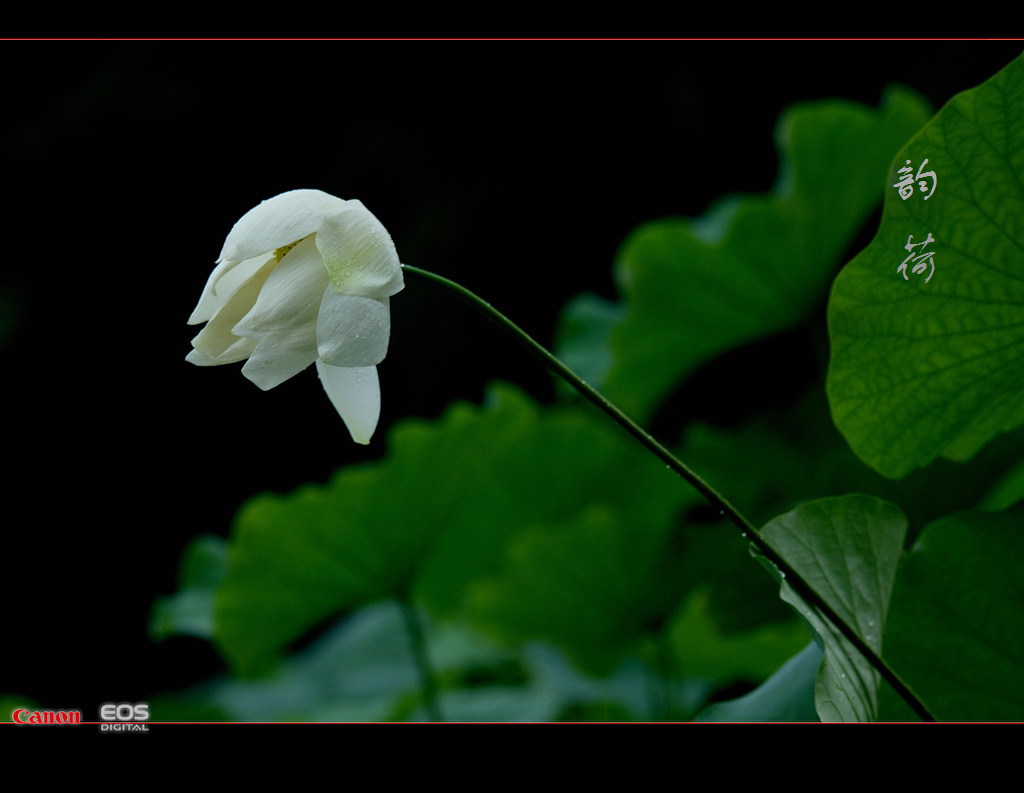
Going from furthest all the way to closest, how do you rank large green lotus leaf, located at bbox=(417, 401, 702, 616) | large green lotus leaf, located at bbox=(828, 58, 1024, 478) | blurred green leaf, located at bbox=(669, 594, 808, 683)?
large green lotus leaf, located at bbox=(417, 401, 702, 616)
blurred green leaf, located at bbox=(669, 594, 808, 683)
large green lotus leaf, located at bbox=(828, 58, 1024, 478)

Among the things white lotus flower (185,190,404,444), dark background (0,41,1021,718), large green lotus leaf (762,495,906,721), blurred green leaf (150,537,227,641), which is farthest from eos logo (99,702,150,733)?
dark background (0,41,1021,718)

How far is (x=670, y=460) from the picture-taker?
335 millimetres

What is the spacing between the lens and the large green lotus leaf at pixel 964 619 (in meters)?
0.46

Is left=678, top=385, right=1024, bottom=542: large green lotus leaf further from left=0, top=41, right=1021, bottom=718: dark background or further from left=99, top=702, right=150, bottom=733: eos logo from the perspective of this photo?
left=0, top=41, right=1021, bottom=718: dark background

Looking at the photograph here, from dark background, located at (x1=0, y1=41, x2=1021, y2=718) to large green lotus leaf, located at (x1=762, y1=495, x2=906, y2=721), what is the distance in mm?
1223

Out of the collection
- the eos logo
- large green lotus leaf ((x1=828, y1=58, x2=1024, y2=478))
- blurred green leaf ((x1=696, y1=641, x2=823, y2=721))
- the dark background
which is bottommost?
blurred green leaf ((x1=696, y1=641, x2=823, y2=721))

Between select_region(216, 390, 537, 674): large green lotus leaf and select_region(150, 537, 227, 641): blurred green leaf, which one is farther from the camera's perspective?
select_region(150, 537, 227, 641): blurred green leaf

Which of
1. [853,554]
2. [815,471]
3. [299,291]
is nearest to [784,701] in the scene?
[853,554]

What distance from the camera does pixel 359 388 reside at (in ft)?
1.37

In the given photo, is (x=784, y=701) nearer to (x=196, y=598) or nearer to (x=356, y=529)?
(x=356, y=529)

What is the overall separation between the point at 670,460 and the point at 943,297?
217mm

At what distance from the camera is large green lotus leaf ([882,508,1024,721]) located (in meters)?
0.46

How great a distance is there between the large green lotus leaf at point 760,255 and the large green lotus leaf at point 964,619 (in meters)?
0.53

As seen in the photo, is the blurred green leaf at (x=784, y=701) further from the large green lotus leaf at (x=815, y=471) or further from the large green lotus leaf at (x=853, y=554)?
the large green lotus leaf at (x=815, y=471)
